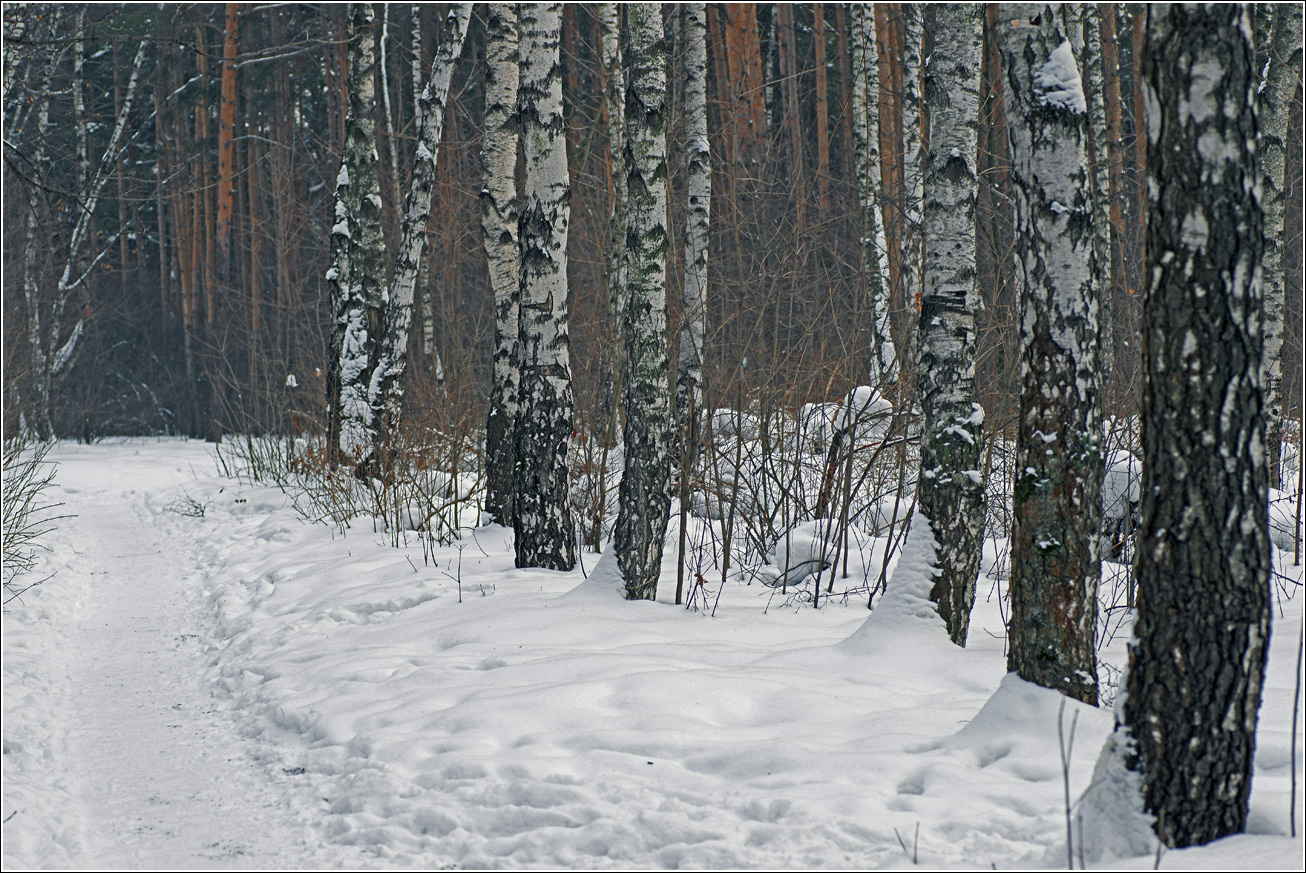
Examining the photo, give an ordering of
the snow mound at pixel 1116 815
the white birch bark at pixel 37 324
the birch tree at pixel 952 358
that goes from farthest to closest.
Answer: the white birch bark at pixel 37 324, the birch tree at pixel 952 358, the snow mound at pixel 1116 815

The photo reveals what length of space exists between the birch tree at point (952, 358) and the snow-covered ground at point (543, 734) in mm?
169

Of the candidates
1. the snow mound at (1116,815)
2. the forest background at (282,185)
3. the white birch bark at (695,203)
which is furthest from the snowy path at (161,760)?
the forest background at (282,185)

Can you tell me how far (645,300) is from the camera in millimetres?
5469

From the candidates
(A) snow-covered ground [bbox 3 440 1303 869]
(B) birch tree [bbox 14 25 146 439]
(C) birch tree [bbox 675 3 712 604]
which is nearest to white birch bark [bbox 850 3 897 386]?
(C) birch tree [bbox 675 3 712 604]

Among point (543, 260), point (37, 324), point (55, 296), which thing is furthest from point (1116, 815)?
point (55, 296)

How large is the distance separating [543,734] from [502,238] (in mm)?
5125

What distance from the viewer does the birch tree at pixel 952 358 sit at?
4.53 metres

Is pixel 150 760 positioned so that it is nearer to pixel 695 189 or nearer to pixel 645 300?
pixel 645 300

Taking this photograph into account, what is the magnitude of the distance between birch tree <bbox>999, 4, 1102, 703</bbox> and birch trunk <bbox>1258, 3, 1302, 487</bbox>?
534cm

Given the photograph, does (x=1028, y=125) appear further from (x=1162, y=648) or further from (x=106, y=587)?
(x=106, y=587)

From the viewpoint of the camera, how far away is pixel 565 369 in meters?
6.20

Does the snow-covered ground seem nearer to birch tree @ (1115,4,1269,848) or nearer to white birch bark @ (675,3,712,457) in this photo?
birch tree @ (1115,4,1269,848)

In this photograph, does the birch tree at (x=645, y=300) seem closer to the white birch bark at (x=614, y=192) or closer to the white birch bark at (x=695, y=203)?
the white birch bark at (x=695, y=203)

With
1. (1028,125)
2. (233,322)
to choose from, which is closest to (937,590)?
(1028,125)
